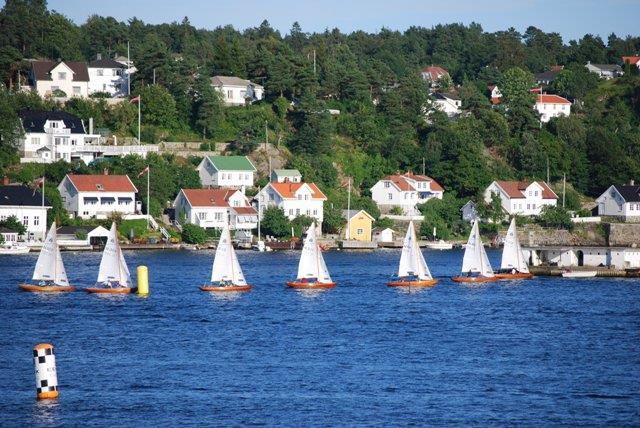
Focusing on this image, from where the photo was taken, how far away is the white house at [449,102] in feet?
495

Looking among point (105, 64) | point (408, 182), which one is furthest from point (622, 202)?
point (105, 64)

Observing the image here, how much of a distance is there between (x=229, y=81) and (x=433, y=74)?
49877 mm

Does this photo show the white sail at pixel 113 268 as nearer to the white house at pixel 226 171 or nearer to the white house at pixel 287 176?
the white house at pixel 226 171

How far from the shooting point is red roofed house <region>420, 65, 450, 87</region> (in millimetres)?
174400

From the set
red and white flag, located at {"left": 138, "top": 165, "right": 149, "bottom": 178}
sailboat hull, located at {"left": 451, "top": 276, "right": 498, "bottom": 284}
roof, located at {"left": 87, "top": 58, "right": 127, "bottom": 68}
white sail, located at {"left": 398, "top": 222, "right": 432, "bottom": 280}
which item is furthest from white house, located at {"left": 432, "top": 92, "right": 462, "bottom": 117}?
white sail, located at {"left": 398, "top": 222, "right": 432, "bottom": 280}

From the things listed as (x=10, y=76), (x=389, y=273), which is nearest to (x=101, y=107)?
(x=10, y=76)

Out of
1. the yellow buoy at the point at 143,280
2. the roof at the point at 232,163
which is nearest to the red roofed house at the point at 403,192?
the roof at the point at 232,163

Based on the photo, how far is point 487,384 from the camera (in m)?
49.1

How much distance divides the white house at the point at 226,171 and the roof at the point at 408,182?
13286 millimetres

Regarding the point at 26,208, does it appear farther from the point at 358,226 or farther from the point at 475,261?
the point at 475,261

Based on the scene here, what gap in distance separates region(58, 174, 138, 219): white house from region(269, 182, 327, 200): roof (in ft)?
42.2

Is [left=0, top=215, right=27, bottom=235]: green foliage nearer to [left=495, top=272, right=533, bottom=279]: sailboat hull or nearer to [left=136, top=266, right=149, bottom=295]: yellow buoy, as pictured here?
[left=136, top=266, right=149, bottom=295]: yellow buoy

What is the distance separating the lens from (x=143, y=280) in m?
75.5

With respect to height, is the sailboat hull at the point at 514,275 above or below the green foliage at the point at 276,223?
below
